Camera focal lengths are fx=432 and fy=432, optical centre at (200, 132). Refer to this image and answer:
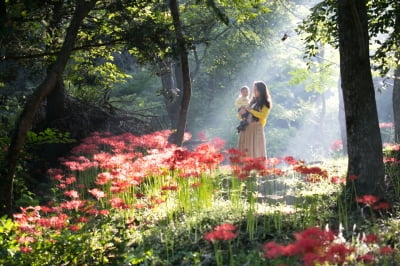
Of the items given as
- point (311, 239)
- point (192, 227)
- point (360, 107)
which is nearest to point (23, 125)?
point (192, 227)

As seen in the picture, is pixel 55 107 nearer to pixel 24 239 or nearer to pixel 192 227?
pixel 192 227

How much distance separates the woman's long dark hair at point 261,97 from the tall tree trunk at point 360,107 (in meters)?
3.71

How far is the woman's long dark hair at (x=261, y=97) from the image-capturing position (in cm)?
932

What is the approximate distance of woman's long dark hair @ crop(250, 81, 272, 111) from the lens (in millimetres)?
9320

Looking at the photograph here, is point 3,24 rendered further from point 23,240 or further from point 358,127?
point 358,127

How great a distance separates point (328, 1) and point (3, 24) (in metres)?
4.67

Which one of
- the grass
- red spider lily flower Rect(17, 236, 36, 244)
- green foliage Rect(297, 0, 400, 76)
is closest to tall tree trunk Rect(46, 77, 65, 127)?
the grass

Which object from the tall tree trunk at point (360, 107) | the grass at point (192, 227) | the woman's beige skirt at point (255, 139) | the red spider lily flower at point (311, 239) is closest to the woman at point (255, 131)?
the woman's beige skirt at point (255, 139)

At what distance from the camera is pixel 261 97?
942 centimetres

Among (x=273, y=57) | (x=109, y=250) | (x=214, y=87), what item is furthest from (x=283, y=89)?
(x=109, y=250)

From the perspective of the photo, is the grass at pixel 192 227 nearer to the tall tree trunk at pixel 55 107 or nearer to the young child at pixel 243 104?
the young child at pixel 243 104

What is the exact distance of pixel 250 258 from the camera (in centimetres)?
389

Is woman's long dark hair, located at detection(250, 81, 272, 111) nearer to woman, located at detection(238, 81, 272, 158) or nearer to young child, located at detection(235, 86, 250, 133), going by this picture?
woman, located at detection(238, 81, 272, 158)

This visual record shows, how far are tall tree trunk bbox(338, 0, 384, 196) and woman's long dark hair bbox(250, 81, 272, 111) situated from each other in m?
3.71
